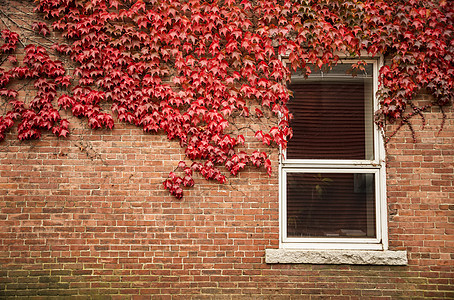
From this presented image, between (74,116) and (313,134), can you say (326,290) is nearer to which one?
(313,134)

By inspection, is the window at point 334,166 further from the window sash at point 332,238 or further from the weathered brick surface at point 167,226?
the weathered brick surface at point 167,226

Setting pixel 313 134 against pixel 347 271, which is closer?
pixel 347 271

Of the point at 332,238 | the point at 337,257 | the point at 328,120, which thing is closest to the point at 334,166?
the point at 328,120

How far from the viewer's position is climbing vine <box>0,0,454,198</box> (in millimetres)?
4527

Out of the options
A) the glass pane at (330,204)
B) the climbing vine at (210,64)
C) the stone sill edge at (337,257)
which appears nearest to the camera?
the stone sill edge at (337,257)

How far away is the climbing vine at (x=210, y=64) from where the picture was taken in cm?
453

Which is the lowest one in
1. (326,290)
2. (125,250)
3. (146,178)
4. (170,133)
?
(326,290)

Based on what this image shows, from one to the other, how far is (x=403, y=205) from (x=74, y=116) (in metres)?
4.73

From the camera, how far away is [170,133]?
14.9 ft

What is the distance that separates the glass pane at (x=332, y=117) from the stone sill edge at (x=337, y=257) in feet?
4.27

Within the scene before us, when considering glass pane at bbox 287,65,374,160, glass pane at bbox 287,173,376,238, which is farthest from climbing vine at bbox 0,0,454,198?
glass pane at bbox 287,173,376,238

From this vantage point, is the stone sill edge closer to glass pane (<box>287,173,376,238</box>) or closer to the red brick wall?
the red brick wall

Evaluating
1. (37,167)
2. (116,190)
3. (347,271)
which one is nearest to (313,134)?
(347,271)

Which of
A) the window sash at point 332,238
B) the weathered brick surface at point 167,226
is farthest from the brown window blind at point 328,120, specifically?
the weathered brick surface at point 167,226
